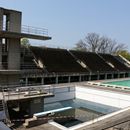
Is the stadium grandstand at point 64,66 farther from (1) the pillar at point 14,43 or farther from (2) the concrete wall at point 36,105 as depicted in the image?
(2) the concrete wall at point 36,105

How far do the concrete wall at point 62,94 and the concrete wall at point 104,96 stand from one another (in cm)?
61

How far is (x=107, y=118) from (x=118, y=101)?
25.5ft

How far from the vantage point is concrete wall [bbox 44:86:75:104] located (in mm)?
20500

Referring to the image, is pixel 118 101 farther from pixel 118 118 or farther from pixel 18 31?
pixel 18 31

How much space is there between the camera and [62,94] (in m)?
21.4

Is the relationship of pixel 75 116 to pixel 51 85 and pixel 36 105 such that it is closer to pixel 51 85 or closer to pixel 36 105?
pixel 36 105

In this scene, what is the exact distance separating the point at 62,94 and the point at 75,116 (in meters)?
5.34

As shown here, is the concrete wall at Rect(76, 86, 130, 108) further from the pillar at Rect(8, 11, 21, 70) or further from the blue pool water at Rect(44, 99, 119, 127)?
the pillar at Rect(8, 11, 21, 70)

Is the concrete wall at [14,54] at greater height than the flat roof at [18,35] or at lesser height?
lesser

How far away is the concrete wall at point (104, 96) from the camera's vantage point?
19219 millimetres

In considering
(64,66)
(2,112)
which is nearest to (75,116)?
(2,112)

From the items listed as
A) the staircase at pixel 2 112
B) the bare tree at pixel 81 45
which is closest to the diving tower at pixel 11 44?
the staircase at pixel 2 112

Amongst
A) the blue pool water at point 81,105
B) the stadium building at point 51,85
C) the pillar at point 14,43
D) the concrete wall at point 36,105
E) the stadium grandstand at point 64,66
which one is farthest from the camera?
the stadium grandstand at point 64,66

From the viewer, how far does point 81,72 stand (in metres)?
32.3
